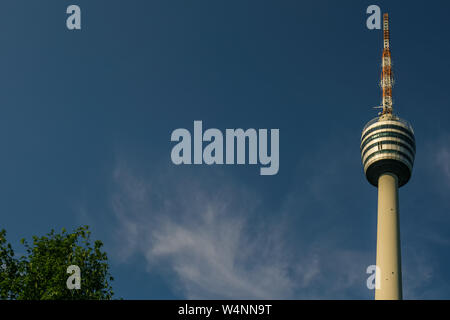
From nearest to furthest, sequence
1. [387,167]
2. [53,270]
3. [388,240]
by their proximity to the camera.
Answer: [53,270], [388,240], [387,167]

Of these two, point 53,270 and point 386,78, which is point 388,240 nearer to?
point 386,78

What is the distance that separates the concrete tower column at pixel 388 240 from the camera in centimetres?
13038

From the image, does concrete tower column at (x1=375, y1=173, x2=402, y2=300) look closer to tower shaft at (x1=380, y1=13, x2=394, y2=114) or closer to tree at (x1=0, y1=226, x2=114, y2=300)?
tower shaft at (x1=380, y1=13, x2=394, y2=114)

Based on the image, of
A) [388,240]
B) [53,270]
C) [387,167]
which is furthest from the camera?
[387,167]

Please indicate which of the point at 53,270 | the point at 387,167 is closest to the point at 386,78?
the point at 387,167

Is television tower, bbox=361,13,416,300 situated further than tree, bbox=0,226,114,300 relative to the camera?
Yes

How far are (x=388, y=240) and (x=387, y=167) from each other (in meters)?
22.3

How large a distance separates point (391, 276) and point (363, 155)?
39.9 meters

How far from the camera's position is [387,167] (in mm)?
148625

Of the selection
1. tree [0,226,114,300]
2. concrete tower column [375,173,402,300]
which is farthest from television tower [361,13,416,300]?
tree [0,226,114,300]

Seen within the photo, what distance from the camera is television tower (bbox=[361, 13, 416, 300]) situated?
5261 inches
